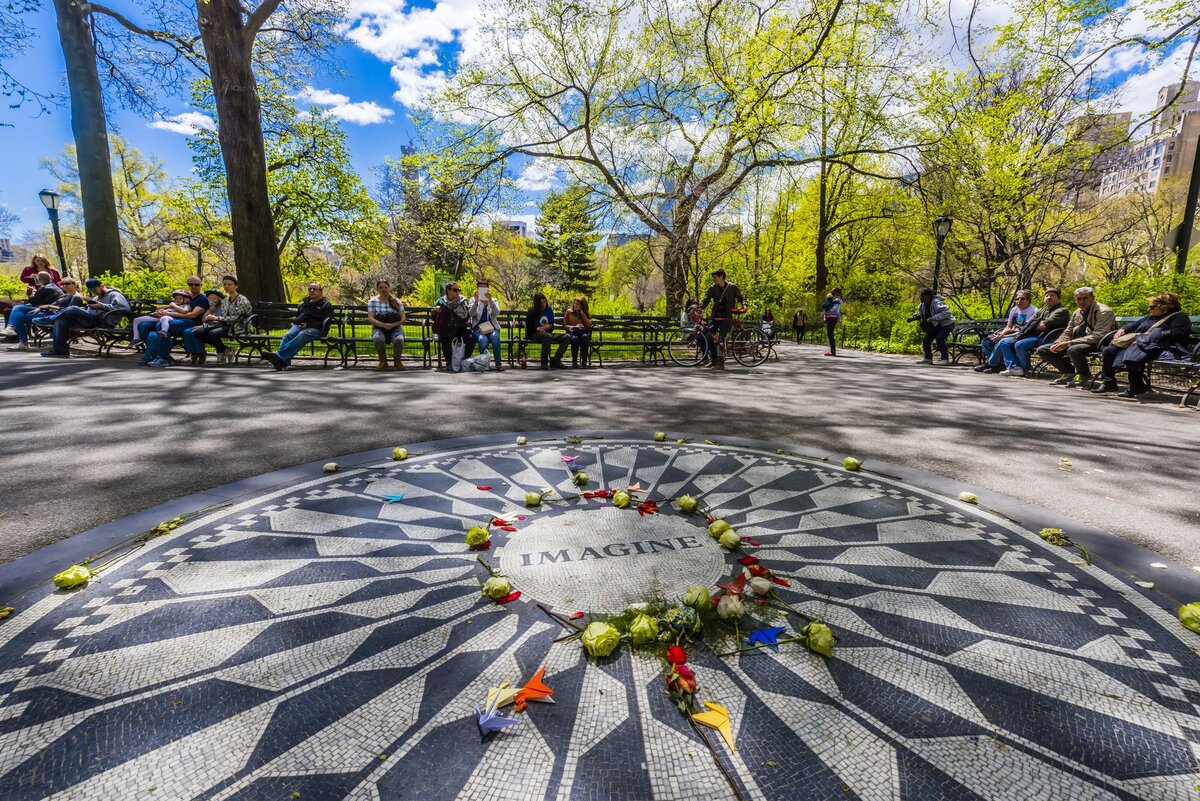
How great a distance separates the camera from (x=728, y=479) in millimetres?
3434

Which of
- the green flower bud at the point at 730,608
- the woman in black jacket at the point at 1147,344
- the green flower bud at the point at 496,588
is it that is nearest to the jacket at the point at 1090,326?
the woman in black jacket at the point at 1147,344

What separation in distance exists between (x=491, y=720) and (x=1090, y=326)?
1139cm

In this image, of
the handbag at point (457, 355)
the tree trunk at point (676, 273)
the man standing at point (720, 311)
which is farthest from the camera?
the tree trunk at point (676, 273)

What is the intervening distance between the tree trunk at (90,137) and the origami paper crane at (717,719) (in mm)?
17780

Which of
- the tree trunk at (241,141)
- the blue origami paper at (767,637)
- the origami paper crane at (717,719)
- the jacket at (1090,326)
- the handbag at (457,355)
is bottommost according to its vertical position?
the origami paper crane at (717,719)

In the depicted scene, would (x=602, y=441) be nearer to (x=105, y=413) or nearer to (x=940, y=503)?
(x=940, y=503)

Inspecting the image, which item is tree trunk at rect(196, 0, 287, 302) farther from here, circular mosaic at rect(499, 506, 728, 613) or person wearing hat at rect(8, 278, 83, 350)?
circular mosaic at rect(499, 506, 728, 613)

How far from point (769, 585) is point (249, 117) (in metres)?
13.8

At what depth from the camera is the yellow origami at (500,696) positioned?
1402mm

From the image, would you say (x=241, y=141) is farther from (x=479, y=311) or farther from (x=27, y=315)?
(x=479, y=311)

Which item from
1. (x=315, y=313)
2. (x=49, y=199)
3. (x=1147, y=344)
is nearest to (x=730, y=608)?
(x=1147, y=344)

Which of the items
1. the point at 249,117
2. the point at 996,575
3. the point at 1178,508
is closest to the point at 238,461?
the point at 996,575

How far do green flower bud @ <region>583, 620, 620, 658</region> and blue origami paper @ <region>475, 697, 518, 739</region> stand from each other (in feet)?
1.07

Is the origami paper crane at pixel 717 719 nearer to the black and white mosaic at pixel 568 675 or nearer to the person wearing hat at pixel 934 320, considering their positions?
the black and white mosaic at pixel 568 675
